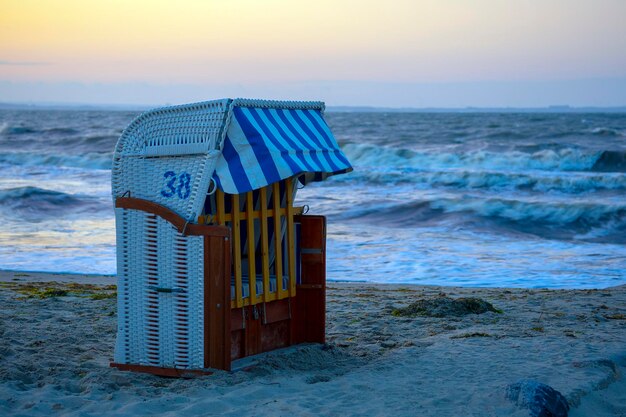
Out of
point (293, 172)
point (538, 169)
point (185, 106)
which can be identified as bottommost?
point (538, 169)

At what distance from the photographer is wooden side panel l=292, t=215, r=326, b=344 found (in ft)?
22.3

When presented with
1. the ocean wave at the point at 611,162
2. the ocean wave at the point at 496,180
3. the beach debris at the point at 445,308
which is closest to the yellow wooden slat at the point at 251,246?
the beach debris at the point at 445,308

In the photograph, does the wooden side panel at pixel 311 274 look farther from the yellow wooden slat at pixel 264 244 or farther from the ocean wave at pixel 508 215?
the ocean wave at pixel 508 215

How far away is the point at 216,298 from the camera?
575cm

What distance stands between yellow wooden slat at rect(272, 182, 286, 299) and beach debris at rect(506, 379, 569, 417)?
2067mm

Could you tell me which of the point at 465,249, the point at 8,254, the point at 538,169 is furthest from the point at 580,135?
the point at 8,254

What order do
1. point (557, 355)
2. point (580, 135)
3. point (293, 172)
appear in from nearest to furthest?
point (293, 172)
point (557, 355)
point (580, 135)

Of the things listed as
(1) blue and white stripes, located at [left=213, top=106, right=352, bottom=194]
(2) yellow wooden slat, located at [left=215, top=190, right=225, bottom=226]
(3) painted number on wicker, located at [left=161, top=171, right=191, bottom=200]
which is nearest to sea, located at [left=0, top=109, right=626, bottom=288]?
(1) blue and white stripes, located at [left=213, top=106, right=352, bottom=194]

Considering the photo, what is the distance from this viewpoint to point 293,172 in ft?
19.6

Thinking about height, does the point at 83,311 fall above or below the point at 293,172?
below

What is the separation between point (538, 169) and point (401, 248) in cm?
2341

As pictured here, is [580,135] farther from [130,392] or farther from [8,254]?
[130,392]

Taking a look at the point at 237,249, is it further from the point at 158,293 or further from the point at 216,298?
the point at 158,293

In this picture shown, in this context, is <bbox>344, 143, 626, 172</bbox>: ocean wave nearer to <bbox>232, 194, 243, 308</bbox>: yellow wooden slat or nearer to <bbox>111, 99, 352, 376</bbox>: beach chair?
<bbox>111, 99, 352, 376</bbox>: beach chair
